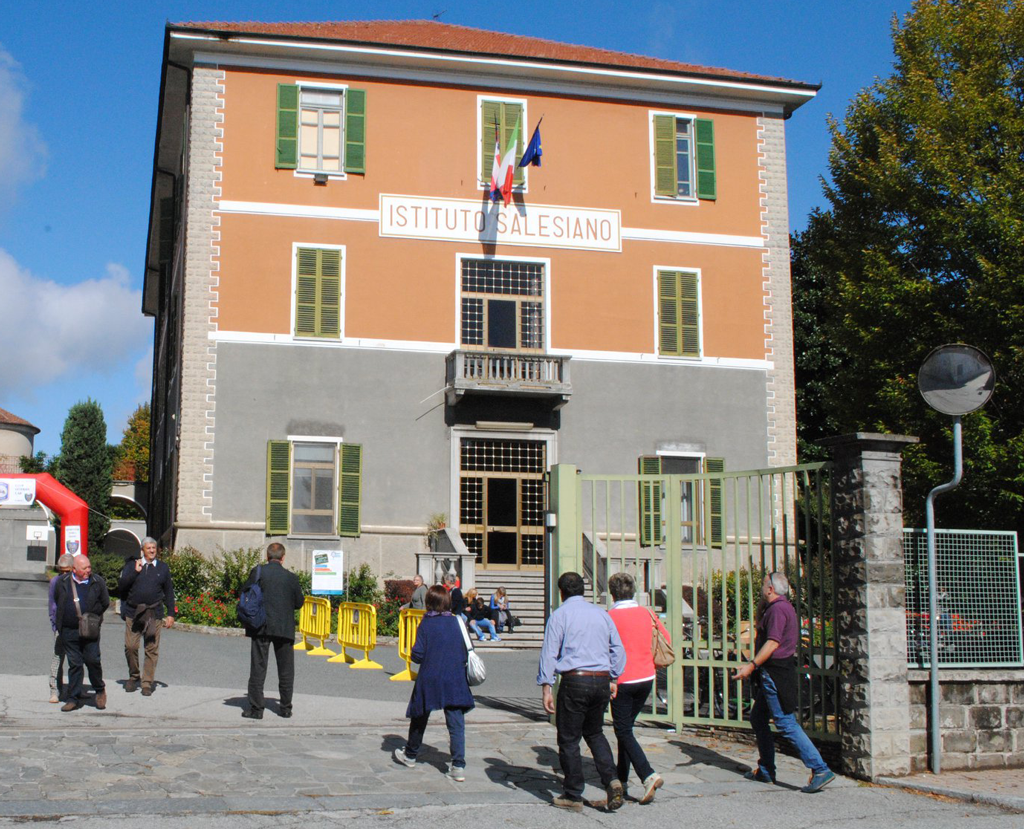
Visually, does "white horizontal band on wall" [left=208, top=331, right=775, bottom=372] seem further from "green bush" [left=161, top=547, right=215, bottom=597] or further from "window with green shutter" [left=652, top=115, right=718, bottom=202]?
"green bush" [left=161, top=547, right=215, bottom=597]

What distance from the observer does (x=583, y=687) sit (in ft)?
26.7

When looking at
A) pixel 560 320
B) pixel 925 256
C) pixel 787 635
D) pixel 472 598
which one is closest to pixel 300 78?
pixel 560 320

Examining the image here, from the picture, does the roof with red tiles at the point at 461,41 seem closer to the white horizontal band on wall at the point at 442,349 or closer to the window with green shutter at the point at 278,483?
the white horizontal band on wall at the point at 442,349

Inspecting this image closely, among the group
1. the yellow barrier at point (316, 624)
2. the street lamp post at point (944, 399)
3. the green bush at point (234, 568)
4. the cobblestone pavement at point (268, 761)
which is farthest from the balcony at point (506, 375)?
the street lamp post at point (944, 399)

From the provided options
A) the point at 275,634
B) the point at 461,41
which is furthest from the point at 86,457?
the point at 275,634

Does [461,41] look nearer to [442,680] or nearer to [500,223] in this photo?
[500,223]

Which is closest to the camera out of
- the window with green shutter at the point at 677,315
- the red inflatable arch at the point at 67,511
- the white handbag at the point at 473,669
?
the white handbag at the point at 473,669

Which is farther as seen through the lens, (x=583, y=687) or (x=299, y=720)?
(x=299, y=720)

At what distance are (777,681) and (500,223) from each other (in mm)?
18152

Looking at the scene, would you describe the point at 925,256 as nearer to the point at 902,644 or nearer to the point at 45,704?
the point at 902,644

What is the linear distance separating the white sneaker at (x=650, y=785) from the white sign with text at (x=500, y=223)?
1840 centimetres

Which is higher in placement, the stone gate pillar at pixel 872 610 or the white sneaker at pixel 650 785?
the stone gate pillar at pixel 872 610

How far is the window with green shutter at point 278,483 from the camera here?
23.9m

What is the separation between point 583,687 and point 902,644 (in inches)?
118
